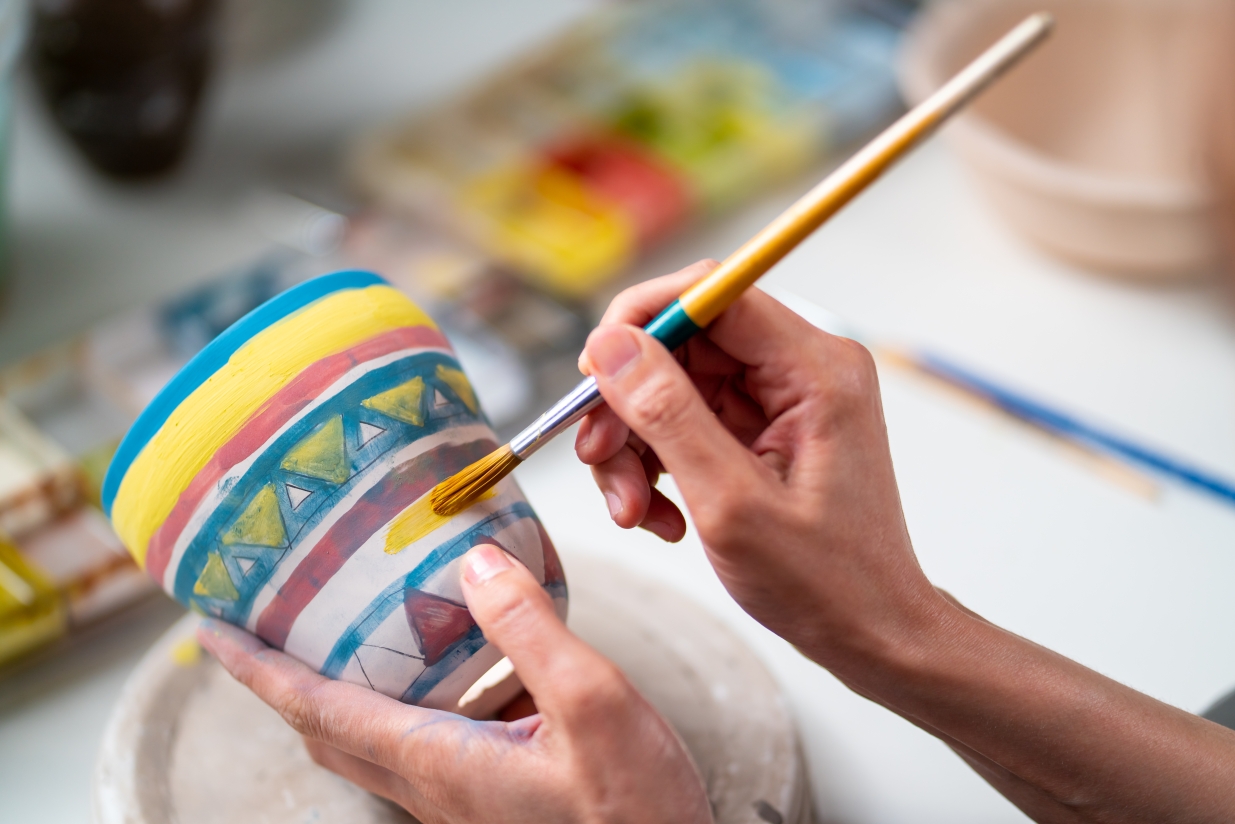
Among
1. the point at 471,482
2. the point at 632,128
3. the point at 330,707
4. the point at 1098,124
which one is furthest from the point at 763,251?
the point at 1098,124

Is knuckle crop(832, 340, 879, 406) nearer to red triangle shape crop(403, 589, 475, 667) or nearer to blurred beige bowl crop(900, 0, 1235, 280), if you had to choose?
red triangle shape crop(403, 589, 475, 667)

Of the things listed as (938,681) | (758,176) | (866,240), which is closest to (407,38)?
(758,176)

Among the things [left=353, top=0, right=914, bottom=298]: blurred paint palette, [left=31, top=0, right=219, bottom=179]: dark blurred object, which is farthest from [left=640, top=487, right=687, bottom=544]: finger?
[left=31, top=0, right=219, bottom=179]: dark blurred object

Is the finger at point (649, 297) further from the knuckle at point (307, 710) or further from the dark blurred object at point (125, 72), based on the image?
the dark blurred object at point (125, 72)

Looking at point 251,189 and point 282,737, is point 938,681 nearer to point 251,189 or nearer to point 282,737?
point 282,737

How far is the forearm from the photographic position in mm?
449

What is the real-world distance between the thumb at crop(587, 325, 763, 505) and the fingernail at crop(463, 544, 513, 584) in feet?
0.27

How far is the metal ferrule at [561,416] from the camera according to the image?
0.46 m

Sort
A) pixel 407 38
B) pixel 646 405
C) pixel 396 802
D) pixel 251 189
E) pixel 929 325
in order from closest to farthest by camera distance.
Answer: pixel 646 405 → pixel 396 802 → pixel 929 325 → pixel 251 189 → pixel 407 38

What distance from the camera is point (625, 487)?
0.53 m

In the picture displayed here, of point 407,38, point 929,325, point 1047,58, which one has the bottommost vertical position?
point 929,325

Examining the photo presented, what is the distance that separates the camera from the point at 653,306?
48cm

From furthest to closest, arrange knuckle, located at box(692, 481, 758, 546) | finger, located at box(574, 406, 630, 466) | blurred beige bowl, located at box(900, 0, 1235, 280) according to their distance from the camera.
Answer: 1. blurred beige bowl, located at box(900, 0, 1235, 280)
2. finger, located at box(574, 406, 630, 466)
3. knuckle, located at box(692, 481, 758, 546)

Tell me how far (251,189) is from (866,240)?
537 mm
